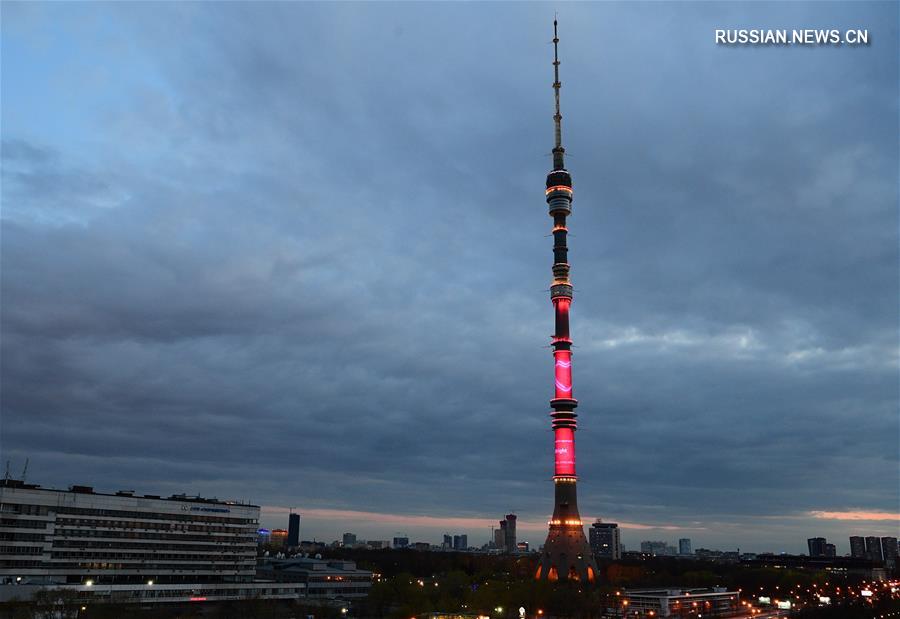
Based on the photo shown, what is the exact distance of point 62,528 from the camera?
424 ft

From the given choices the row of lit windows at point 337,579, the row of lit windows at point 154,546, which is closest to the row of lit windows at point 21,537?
the row of lit windows at point 154,546

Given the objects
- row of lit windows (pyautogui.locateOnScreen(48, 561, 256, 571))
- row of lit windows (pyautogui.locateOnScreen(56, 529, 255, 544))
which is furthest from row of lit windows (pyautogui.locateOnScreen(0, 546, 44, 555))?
row of lit windows (pyautogui.locateOnScreen(56, 529, 255, 544))

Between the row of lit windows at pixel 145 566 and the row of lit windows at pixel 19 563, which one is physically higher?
the row of lit windows at pixel 19 563

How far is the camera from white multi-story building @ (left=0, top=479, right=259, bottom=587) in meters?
123

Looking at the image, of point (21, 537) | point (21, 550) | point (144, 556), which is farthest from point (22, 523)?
point (144, 556)

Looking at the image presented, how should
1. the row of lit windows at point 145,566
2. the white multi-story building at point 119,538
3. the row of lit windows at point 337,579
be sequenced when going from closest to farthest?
the white multi-story building at point 119,538, the row of lit windows at point 145,566, the row of lit windows at point 337,579

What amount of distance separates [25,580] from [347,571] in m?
74.6

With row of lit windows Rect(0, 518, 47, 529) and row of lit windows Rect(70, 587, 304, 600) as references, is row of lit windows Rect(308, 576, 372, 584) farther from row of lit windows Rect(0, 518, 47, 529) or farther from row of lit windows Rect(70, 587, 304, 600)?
row of lit windows Rect(0, 518, 47, 529)

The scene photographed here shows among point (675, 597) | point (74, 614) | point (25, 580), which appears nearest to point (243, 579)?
point (25, 580)

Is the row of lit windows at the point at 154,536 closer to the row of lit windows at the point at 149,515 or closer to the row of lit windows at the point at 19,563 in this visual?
the row of lit windows at the point at 149,515

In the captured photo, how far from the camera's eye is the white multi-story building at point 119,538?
405 ft

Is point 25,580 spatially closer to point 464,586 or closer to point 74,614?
point 74,614

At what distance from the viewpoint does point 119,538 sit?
13762 centimetres

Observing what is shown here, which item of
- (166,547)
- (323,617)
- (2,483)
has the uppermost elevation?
(2,483)
